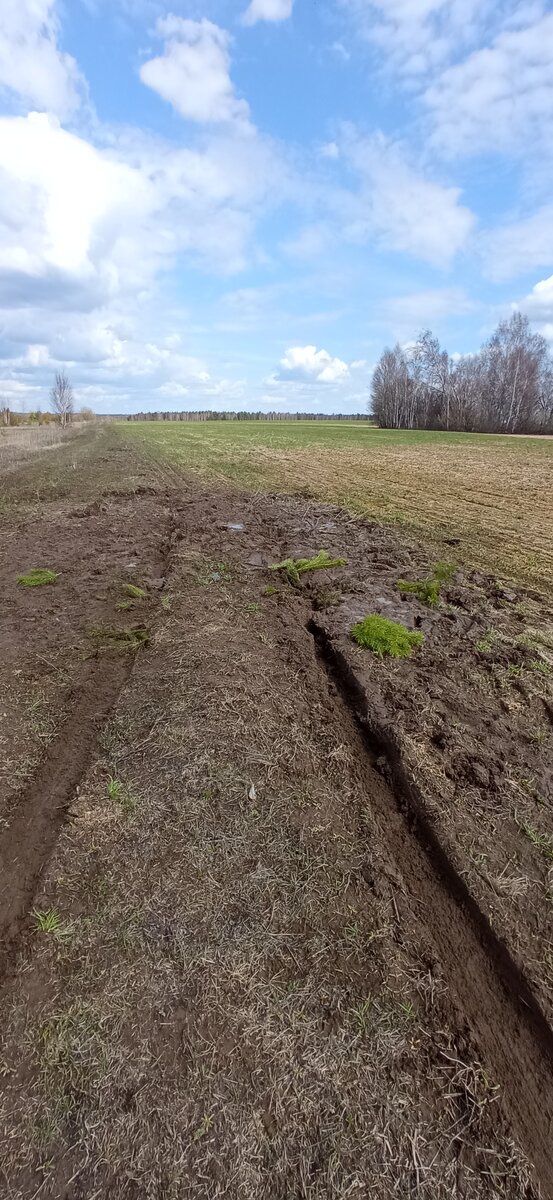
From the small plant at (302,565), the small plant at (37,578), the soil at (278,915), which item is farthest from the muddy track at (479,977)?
the small plant at (37,578)

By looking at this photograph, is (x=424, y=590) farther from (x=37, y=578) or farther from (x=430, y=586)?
(x=37, y=578)

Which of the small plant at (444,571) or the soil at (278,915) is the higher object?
the small plant at (444,571)

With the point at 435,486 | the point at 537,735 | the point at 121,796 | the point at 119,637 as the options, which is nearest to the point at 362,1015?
the point at 121,796

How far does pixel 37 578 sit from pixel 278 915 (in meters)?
6.05

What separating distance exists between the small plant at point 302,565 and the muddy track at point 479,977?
3806mm

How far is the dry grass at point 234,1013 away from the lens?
1.89 metres

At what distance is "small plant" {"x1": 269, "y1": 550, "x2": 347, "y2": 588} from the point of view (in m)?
7.20

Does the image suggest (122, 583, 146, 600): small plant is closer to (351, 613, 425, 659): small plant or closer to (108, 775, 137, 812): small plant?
(351, 613, 425, 659): small plant

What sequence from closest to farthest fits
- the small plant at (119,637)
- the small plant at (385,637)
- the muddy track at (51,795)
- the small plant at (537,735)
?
the muddy track at (51,795)
the small plant at (537,735)
the small plant at (385,637)
the small plant at (119,637)

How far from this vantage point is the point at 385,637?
532 centimetres

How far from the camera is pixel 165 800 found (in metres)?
3.43

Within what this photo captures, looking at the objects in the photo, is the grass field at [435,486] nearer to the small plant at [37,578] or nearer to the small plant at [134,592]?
the small plant at [134,592]

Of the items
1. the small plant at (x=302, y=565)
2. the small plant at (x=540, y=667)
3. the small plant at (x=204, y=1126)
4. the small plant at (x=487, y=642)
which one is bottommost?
the small plant at (x=204, y=1126)

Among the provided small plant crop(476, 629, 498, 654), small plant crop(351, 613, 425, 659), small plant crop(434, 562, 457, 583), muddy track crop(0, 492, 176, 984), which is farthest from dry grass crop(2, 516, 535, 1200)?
small plant crop(434, 562, 457, 583)
